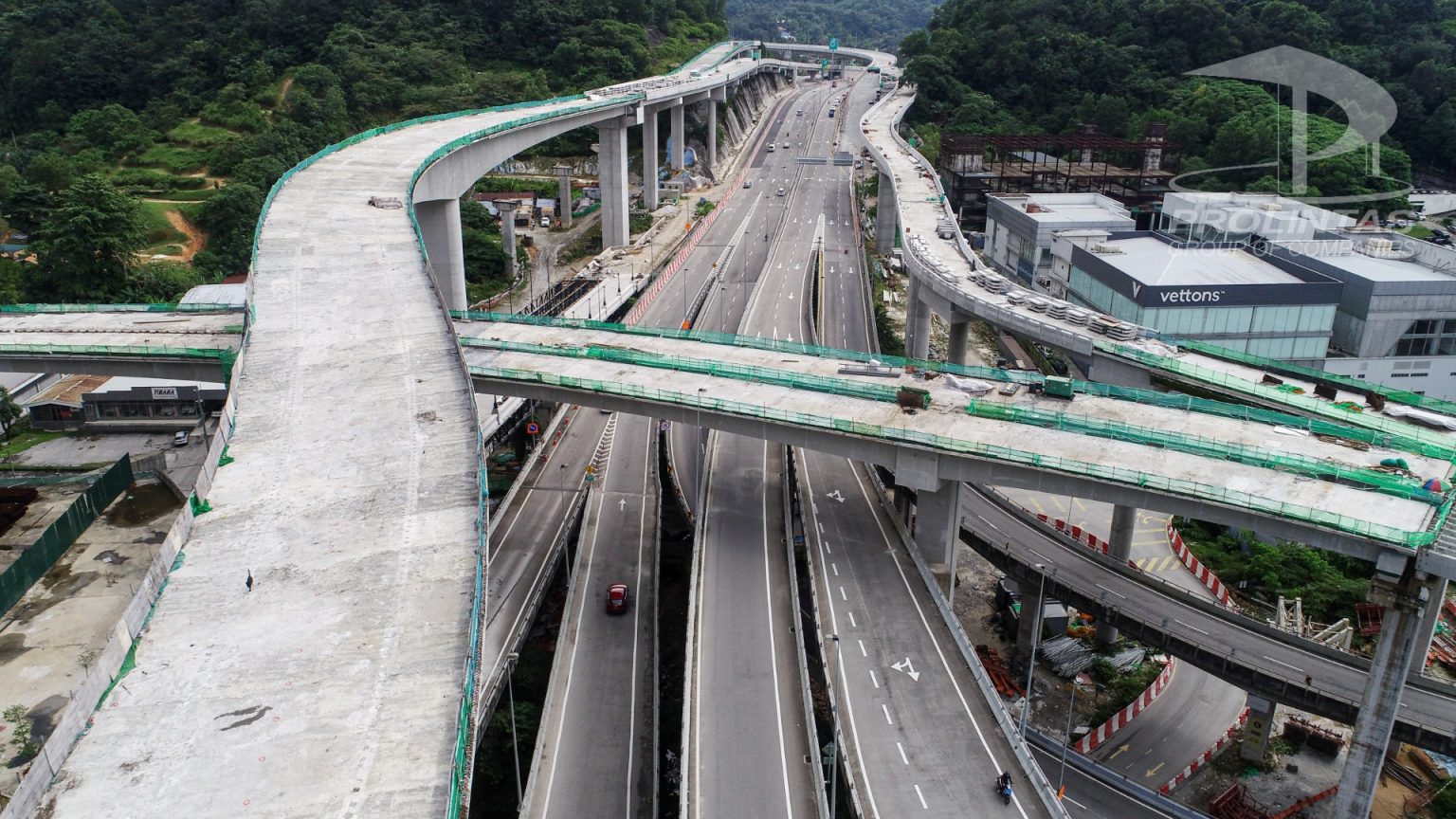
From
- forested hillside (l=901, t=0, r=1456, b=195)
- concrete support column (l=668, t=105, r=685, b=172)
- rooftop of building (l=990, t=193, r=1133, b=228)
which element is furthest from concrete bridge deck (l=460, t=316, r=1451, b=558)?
concrete support column (l=668, t=105, r=685, b=172)

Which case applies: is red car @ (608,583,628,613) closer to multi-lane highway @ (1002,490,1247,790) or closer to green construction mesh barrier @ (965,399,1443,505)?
green construction mesh barrier @ (965,399,1443,505)

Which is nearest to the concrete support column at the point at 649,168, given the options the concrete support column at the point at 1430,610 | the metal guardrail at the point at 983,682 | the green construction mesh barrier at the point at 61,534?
the green construction mesh barrier at the point at 61,534

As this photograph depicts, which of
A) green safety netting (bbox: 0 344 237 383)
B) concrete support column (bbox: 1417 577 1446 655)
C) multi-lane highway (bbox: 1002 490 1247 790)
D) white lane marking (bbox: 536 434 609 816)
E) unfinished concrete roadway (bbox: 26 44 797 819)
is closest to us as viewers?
unfinished concrete roadway (bbox: 26 44 797 819)

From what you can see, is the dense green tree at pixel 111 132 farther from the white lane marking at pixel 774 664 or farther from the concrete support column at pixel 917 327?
the white lane marking at pixel 774 664

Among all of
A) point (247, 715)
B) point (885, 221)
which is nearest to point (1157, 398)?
point (247, 715)

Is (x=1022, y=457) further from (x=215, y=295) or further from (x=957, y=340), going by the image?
(x=215, y=295)

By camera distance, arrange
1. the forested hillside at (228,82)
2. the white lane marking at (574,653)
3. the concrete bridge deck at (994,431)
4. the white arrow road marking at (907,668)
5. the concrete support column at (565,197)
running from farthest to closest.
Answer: the concrete support column at (565,197) → the forested hillside at (228,82) → the white arrow road marking at (907,668) → the concrete bridge deck at (994,431) → the white lane marking at (574,653)
